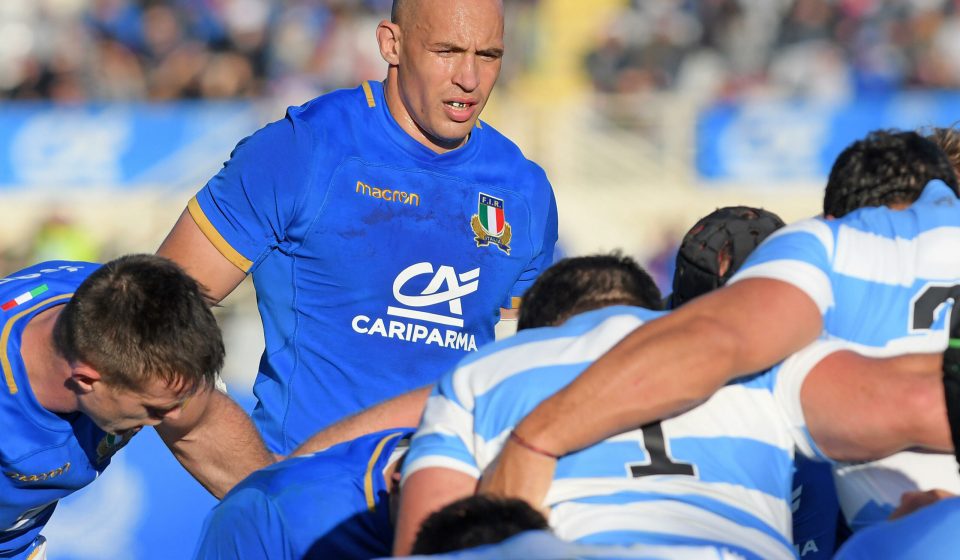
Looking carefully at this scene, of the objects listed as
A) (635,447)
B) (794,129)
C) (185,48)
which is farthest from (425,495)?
(185,48)

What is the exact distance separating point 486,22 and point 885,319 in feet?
6.82

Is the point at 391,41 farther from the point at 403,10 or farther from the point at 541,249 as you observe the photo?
the point at 541,249

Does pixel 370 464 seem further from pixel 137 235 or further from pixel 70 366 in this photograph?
pixel 137 235

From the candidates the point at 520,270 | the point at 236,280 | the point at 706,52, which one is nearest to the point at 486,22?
the point at 520,270

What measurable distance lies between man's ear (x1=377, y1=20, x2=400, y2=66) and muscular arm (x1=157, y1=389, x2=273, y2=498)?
1432mm

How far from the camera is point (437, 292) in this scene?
4895mm

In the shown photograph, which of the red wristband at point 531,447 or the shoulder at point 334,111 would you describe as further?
the shoulder at point 334,111

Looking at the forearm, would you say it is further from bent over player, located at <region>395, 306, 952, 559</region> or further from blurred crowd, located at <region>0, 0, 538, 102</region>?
blurred crowd, located at <region>0, 0, 538, 102</region>

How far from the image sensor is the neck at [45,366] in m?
3.91

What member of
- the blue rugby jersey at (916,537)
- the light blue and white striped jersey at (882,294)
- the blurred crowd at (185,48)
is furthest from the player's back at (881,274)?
the blurred crowd at (185,48)

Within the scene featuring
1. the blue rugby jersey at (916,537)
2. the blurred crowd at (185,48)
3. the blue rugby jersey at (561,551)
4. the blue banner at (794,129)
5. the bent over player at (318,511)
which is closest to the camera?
the blue rugby jersey at (561,551)

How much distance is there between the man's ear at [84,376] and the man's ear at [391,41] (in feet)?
5.77

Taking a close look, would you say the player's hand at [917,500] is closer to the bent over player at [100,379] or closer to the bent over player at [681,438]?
the bent over player at [681,438]

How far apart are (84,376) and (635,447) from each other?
161cm
